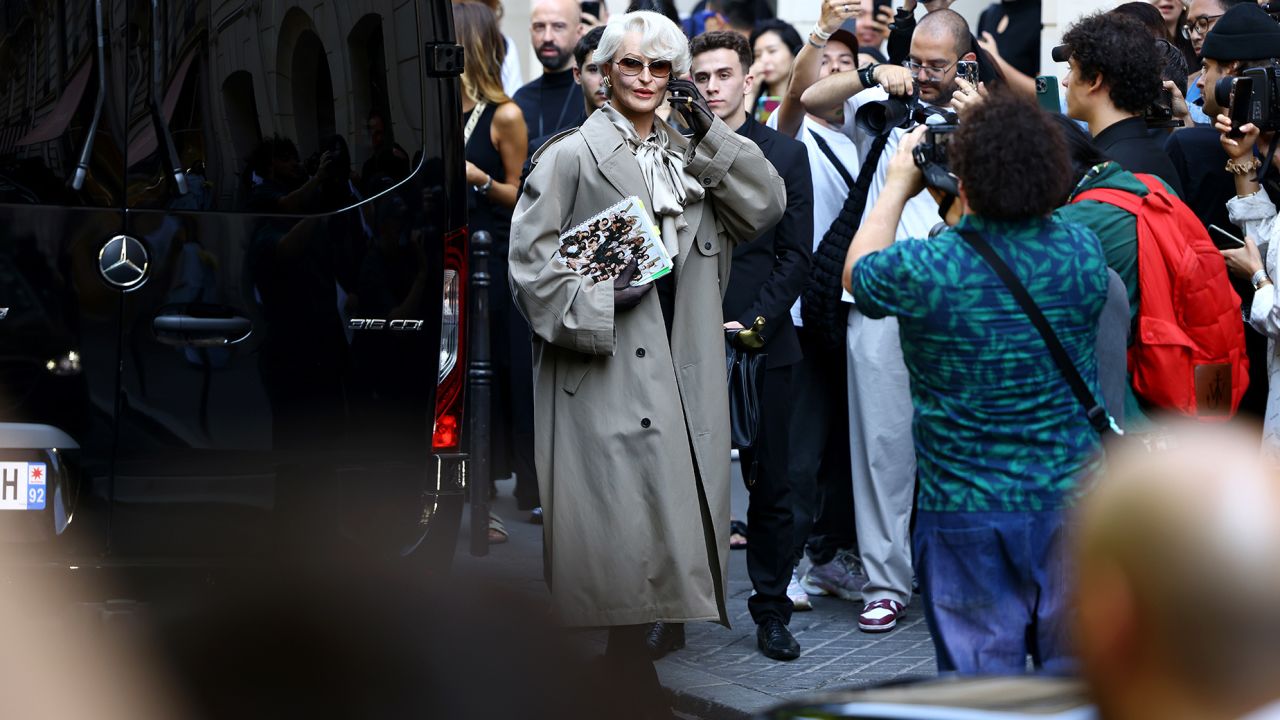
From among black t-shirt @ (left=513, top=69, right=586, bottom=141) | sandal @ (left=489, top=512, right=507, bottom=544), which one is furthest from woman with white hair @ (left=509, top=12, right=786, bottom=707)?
black t-shirt @ (left=513, top=69, right=586, bottom=141)

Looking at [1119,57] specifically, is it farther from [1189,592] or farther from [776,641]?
[1189,592]

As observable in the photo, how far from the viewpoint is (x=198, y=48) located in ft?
15.4

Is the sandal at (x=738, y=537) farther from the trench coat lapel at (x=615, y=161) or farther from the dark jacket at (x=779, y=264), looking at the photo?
the trench coat lapel at (x=615, y=161)

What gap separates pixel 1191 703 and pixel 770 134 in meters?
4.91

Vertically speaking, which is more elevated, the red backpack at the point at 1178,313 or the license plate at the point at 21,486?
the red backpack at the point at 1178,313

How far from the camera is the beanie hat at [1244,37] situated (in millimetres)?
5668

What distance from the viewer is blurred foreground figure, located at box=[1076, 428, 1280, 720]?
53.3 inches

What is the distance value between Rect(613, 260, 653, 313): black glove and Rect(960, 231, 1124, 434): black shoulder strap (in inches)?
65.4

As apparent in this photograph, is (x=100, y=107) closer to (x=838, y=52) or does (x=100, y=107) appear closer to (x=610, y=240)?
(x=610, y=240)

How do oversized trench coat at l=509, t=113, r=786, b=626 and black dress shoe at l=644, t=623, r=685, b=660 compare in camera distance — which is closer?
oversized trench coat at l=509, t=113, r=786, b=626

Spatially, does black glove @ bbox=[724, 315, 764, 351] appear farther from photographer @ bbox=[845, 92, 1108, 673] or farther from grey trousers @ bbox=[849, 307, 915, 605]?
photographer @ bbox=[845, 92, 1108, 673]

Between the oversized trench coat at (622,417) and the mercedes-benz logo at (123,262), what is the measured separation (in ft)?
3.61

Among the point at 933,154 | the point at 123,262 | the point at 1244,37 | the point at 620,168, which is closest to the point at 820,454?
the point at 620,168

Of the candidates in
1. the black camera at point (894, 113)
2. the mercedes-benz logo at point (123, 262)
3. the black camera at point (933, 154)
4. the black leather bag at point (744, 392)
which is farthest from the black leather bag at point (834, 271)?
the mercedes-benz logo at point (123, 262)
